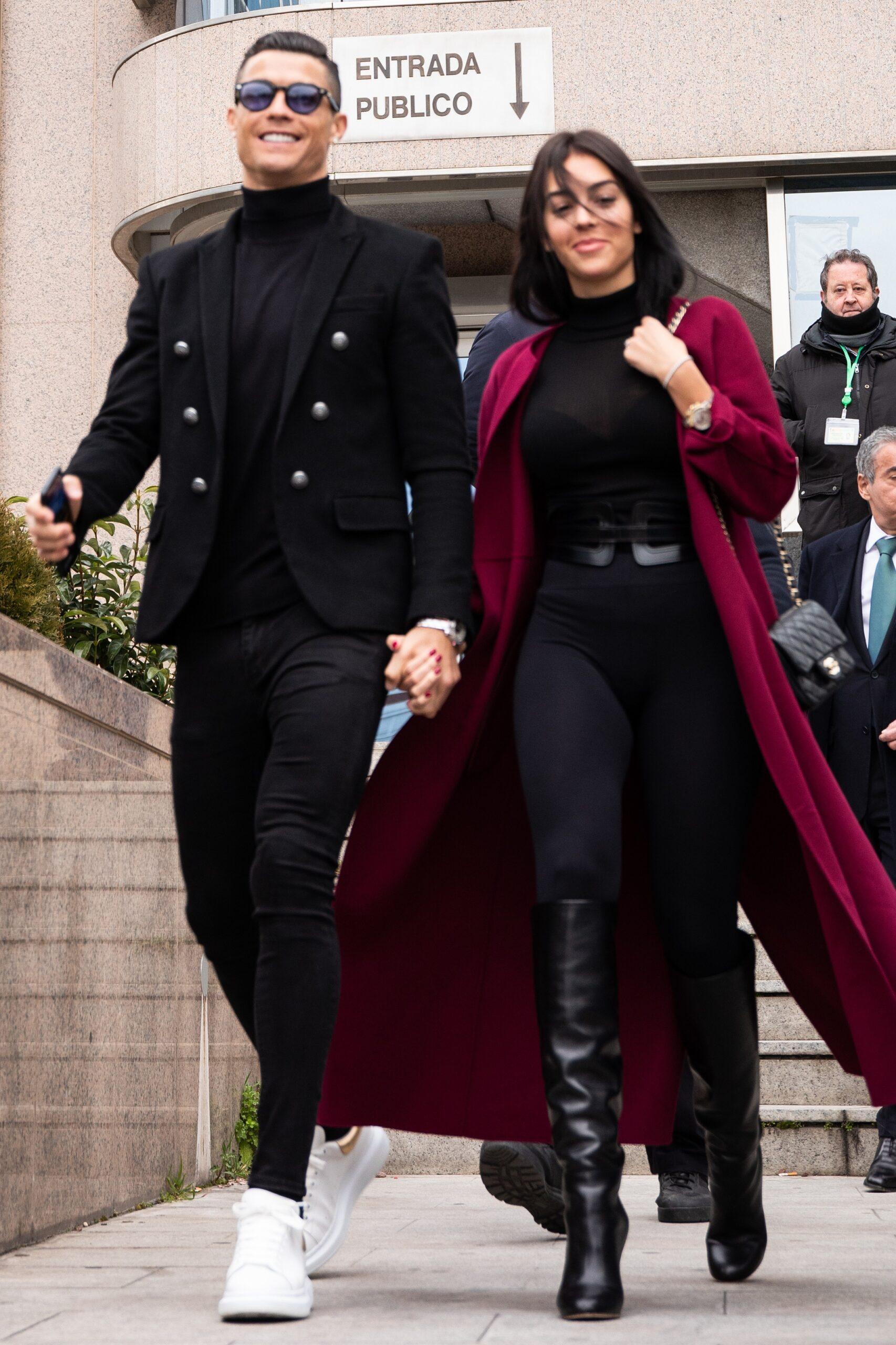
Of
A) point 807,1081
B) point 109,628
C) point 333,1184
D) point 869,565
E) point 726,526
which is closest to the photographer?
point 726,526

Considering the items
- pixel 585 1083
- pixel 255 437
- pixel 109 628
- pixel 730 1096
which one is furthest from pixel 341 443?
pixel 109 628

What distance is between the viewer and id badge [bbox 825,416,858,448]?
7.45m

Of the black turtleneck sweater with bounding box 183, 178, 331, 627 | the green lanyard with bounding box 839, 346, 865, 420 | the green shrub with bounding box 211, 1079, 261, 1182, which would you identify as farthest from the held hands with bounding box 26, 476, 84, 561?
the green lanyard with bounding box 839, 346, 865, 420

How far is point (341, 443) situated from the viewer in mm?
3211

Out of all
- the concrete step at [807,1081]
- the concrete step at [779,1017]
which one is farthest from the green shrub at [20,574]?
the concrete step at [779,1017]

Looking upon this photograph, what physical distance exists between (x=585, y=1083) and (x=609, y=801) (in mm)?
474

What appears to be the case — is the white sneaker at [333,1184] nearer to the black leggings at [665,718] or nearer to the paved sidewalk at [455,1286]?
the paved sidewalk at [455,1286]

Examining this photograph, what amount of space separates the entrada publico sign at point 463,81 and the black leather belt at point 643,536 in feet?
30.4

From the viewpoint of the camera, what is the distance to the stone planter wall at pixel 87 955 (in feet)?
13.3

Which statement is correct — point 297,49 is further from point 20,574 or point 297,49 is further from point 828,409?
point 828,409

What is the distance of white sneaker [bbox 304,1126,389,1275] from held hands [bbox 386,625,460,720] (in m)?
0.83

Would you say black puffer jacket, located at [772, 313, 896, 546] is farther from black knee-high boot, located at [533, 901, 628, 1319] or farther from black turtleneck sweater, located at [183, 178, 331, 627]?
black knee-high boot, located at [533, 901, 628, 1319]

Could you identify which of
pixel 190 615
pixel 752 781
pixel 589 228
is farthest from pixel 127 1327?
pixel 589 228

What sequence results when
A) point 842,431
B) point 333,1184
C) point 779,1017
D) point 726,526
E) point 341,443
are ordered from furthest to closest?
1. point 842,431
2. point 779,1017
3. point 333,1184
4. point 726,526
5. point 341,443
